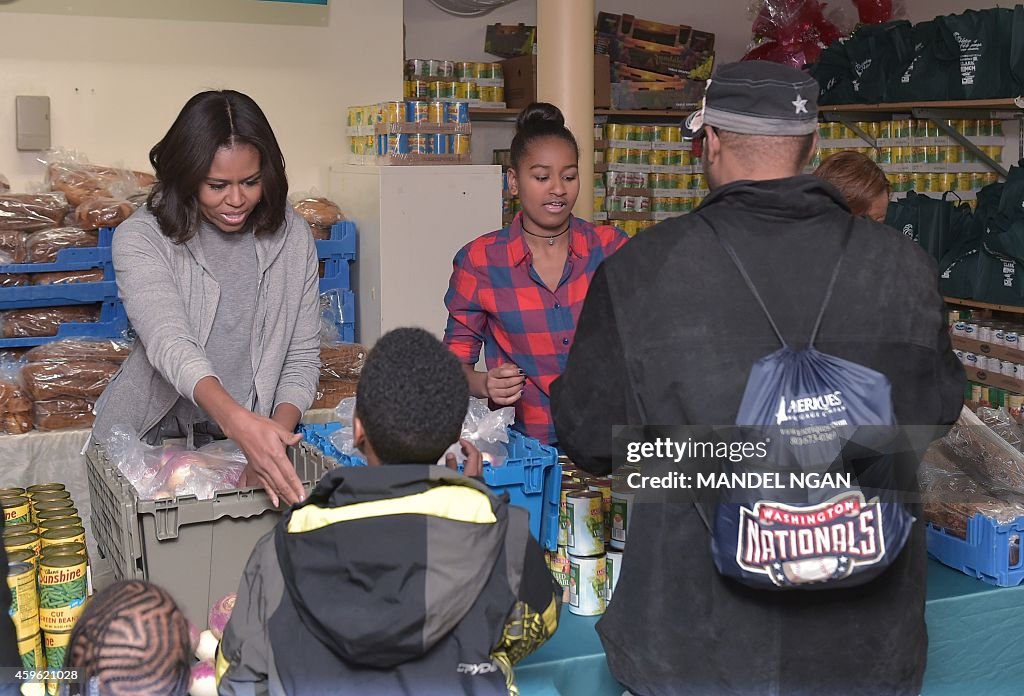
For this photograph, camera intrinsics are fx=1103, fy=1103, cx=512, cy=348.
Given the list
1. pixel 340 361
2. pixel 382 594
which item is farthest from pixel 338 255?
pixel 382 594

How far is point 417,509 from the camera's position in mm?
1590

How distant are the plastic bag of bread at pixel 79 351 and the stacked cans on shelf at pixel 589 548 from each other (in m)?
2.48

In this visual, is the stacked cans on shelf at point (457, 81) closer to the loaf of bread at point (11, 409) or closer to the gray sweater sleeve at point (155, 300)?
the loaf of bread at point (11, 409)

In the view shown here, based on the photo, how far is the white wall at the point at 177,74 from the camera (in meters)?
4.80

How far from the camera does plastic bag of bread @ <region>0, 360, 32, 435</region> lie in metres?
4.07

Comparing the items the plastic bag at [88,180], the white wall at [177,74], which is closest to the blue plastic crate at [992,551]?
the plastic bag at [88,180]

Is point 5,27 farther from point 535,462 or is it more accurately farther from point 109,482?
point 535,462

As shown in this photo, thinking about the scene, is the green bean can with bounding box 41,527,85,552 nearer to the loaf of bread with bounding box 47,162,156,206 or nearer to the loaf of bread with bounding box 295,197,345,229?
the loaf of bread with bounding box 47,162,156,206

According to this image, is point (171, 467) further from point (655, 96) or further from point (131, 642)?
point (655, 96)

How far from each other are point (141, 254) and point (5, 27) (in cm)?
279

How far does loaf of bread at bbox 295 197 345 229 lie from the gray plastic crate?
2660 millimetres

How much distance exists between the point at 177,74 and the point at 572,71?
2.08 meters

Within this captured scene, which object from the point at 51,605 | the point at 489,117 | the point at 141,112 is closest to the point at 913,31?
the point at 489,117

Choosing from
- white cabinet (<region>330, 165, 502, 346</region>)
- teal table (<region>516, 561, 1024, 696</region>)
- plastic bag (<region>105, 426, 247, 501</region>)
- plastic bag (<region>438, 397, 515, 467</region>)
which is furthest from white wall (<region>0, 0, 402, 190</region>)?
teal table (<region>516, 561, 1024, 696</region>)
